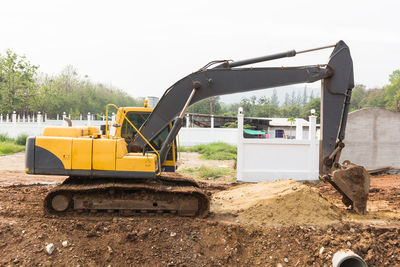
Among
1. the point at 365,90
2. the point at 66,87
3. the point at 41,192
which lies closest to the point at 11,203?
the point at 41,192

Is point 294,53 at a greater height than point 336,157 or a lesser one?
greater

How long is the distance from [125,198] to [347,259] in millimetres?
3581

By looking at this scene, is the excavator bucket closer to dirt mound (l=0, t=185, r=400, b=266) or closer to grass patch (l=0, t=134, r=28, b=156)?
dirt mound (l=0, t=185, r=400, b=266)

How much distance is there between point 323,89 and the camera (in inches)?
245

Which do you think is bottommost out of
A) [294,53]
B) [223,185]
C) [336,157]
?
[223,185]

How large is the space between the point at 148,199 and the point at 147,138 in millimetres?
1239

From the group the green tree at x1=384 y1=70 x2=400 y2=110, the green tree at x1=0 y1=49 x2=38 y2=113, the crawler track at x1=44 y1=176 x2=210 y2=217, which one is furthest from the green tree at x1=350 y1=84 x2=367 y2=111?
the crawler track at x1=44 y1=176 x2=210 y2=217

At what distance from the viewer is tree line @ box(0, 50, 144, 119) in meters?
38.0

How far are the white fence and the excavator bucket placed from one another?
13.2ft

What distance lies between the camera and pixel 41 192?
784 cm

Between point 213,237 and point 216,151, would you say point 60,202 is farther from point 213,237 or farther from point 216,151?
point 216,151

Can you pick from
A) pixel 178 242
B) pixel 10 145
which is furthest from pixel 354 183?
pixel 10 145

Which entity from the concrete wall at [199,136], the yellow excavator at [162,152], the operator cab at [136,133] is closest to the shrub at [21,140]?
the concrete wall at [199,136]

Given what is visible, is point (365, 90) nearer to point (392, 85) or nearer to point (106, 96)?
point (392, 85)
